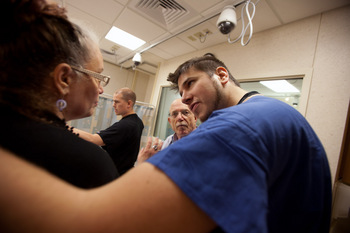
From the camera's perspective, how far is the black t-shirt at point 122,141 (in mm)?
1661

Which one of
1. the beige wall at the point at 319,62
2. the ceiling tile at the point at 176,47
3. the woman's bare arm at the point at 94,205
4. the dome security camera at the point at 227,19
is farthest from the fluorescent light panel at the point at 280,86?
the woman's bare arm at the point at 94,205

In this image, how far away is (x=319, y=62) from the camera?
1.63 m

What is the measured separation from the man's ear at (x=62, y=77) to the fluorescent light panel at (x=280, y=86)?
2207 millimetres

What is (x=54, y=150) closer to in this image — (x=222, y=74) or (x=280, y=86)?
(x=222, y=74)

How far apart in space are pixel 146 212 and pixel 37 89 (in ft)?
1.52

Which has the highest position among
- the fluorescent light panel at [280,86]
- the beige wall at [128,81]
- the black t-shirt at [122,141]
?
the beige wall at [128,81]

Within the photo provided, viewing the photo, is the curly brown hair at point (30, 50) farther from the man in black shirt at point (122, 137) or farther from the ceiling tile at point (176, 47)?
the ceiling tile at point (176, 47)

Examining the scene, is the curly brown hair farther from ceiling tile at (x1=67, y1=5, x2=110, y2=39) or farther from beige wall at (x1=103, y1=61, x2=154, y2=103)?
beige wall at (x1=103, y1=61, x2=154, y2=103)

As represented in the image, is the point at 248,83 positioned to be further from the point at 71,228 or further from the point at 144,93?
the point at 144,93

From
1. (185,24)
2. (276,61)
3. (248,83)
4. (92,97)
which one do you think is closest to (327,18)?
(276,61)

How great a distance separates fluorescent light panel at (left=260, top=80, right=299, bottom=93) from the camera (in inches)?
74.8

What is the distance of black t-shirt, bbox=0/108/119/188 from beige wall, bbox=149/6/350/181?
1929 mm

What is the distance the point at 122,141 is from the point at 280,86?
202cm

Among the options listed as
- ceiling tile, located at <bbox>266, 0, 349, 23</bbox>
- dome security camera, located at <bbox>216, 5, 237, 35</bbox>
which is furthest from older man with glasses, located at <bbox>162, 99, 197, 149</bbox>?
ceiling tile, located at <bbox>266, 0, 349, 23</bbox>
